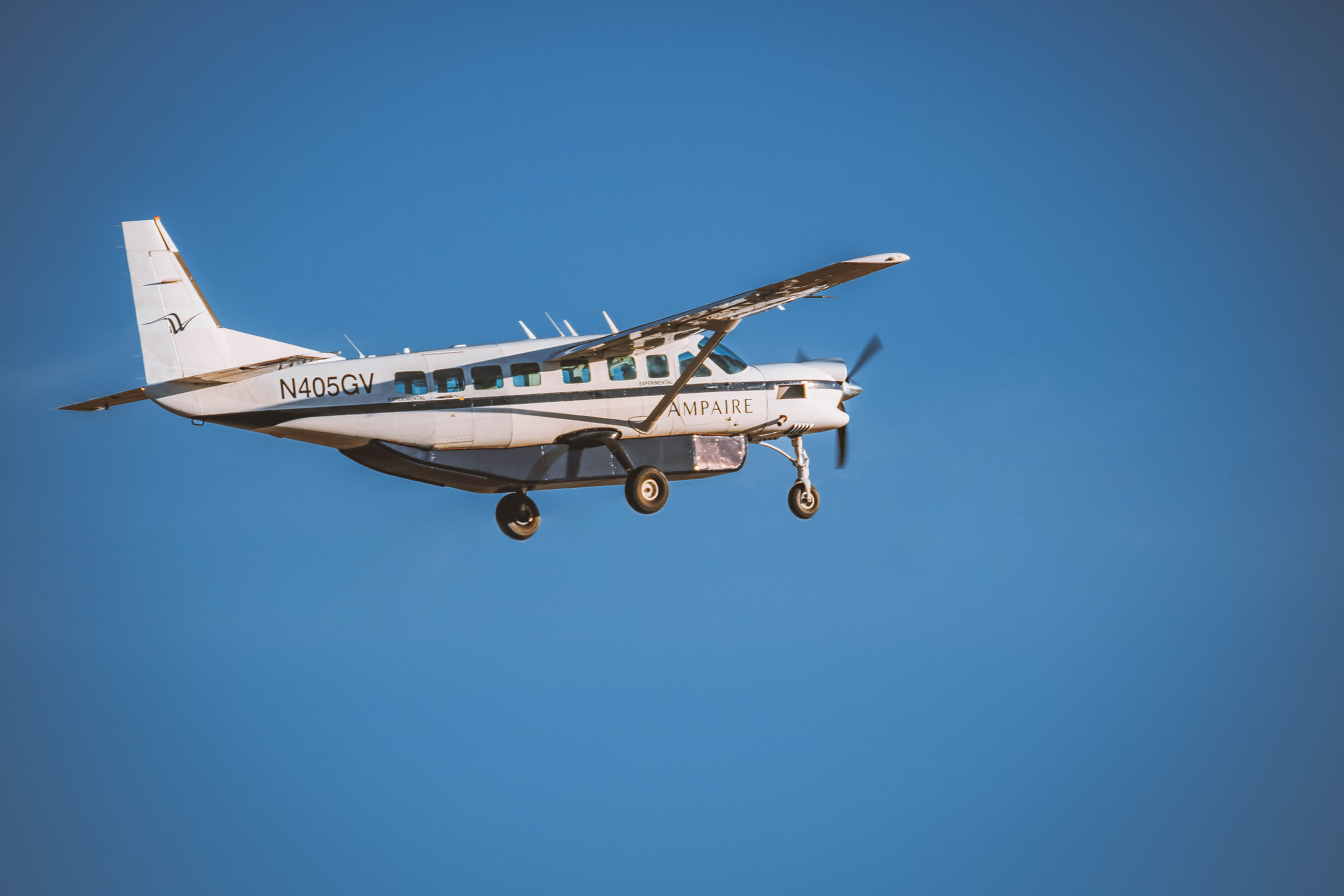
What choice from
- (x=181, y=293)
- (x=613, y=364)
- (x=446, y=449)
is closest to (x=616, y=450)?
(x=613, y=364)

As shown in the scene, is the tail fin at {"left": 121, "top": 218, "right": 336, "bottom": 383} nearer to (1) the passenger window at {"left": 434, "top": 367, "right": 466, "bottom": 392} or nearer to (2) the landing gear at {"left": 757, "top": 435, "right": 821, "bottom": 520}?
(1) the passenger window at {"left": 434, "top": 367, "right": 466, "bottom": 392}

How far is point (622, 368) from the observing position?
22859 mm

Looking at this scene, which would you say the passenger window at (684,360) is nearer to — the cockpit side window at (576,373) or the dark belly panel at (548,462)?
the dark belly panel at (548,462)

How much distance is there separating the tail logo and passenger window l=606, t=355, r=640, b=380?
22.3ft

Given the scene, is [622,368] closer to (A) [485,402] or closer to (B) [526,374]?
(B) [526,374]

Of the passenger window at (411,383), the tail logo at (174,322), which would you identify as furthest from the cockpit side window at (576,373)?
the tail logo at (174,322)

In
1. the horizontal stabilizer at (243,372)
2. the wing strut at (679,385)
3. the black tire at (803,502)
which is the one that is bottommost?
the black tire at (803,502)

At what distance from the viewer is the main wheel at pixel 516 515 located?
79.8 ft

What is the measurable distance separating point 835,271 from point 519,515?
7.96 meters

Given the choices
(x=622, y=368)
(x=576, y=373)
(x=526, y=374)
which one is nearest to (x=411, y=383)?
(x=526, y=374)

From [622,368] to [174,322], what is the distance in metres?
7.33

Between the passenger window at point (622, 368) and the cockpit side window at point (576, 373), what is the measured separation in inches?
16.2

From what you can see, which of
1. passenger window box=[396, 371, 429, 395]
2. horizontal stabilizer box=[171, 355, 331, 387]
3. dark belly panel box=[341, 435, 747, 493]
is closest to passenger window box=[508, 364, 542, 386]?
dark belly panel box=[341, 435, 747, 493]

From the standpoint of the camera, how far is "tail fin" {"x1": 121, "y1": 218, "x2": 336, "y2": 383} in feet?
65.8
